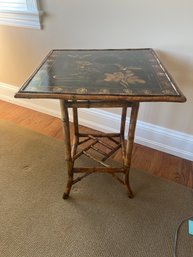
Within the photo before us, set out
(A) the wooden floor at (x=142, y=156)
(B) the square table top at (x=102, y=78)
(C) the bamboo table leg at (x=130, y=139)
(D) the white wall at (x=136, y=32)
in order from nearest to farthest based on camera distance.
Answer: (B) the square table top at (x=102, y=78)
(C) the bamboo table leg at (x=130, y=139)
(D) the white wall at (x=136, y=32)
(A) the wooden floor at (x=142, y=156)

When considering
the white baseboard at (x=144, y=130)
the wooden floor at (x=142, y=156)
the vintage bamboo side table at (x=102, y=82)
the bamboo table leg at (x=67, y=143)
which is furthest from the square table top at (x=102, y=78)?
the wooden floor at (x=142, y=156)

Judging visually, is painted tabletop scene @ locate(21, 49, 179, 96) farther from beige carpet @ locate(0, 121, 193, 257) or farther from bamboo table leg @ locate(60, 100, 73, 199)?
beige carpet @ locate(0, 121, 193, 257)

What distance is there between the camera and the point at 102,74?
3.43 ft

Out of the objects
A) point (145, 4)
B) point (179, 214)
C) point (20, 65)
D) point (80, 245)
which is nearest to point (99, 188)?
point (80, 245)

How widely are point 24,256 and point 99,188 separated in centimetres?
56

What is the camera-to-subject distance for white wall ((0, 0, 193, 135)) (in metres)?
1.33

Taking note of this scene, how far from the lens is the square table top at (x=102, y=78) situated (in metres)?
0.88

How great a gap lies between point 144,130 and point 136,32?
0.73m

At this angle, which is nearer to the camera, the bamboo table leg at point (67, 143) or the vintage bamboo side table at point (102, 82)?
the vintage bamboo side table at point (102, 82)

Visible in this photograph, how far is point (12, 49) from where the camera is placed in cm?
205

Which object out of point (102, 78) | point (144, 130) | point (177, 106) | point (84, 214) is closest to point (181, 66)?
point (177, 106)

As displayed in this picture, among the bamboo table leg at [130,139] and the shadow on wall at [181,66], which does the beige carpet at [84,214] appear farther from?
the shadow on wall at [181,66]

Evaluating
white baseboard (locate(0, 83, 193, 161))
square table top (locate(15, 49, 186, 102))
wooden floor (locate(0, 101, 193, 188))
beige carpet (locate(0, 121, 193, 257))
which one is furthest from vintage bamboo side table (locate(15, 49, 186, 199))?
white baseboard (locate(0, 83, 193, 161))

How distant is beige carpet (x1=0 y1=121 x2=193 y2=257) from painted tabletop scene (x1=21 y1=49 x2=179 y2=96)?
2.44ft
